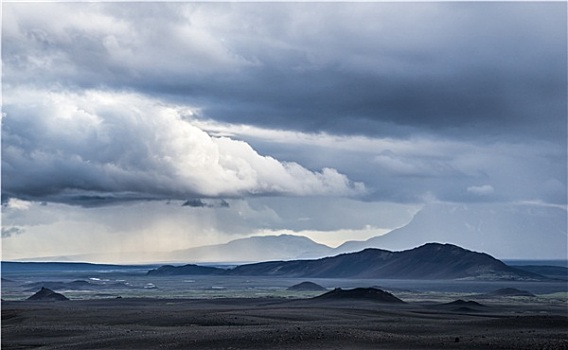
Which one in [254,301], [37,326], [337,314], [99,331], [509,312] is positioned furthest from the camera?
[254,301]

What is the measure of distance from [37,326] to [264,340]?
1161 inches

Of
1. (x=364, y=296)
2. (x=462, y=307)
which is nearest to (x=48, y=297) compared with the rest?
(x=364, y=296)

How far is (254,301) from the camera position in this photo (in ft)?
448

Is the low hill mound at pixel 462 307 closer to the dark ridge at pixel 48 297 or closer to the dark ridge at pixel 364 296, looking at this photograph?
the dark ridge at pixel 364 296

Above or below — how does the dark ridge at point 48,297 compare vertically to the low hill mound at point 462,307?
above

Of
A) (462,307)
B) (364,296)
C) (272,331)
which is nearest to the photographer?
(272,331)

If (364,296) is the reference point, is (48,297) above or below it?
below

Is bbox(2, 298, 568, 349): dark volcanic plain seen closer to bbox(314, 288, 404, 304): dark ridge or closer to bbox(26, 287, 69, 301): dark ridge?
bbox(314, 288, 404, 304): dark ridge

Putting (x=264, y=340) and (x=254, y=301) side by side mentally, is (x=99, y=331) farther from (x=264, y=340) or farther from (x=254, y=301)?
(x=254, y=301)

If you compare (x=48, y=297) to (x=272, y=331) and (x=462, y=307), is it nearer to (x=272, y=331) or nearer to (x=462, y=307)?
(x=462, y=307)

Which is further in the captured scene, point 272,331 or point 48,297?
point 48,297

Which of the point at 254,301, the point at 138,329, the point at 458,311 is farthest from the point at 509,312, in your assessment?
the point at 138,329

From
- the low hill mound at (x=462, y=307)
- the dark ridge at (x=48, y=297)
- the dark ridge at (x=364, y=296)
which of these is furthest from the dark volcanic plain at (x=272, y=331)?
the dark ridge at (x=48, y=297)

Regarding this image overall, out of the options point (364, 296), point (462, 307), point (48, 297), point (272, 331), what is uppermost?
point (364, 296)
